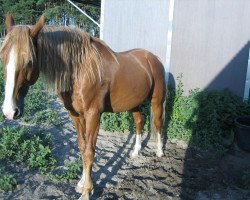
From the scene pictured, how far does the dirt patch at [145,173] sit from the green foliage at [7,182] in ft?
0.21

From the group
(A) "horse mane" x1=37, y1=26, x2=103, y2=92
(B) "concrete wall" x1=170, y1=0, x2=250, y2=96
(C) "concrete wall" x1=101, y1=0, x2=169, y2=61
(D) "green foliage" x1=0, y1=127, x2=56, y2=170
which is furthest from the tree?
(A) "horse mane" x1=37, y1=26, x2=103, y2=92

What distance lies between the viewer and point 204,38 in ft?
18.5

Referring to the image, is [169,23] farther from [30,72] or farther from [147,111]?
[30,72]

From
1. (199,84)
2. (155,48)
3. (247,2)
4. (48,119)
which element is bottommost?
(48,119)

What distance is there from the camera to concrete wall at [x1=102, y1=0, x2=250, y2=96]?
5.50 metres

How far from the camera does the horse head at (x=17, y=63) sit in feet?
7.67

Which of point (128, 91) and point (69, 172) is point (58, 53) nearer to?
point (128, 91)

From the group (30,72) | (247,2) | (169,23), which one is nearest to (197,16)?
(169,23)

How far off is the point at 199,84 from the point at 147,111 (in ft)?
3.82

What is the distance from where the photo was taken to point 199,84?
5.81 m

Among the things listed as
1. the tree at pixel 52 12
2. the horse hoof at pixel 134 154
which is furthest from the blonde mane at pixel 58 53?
the tree at pixel 52 12

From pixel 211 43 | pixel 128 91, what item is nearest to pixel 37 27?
pixel 128 91

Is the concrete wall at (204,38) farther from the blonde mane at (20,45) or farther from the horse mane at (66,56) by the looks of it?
the blonde mane at (20,45)

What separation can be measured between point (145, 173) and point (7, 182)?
1.79 m
